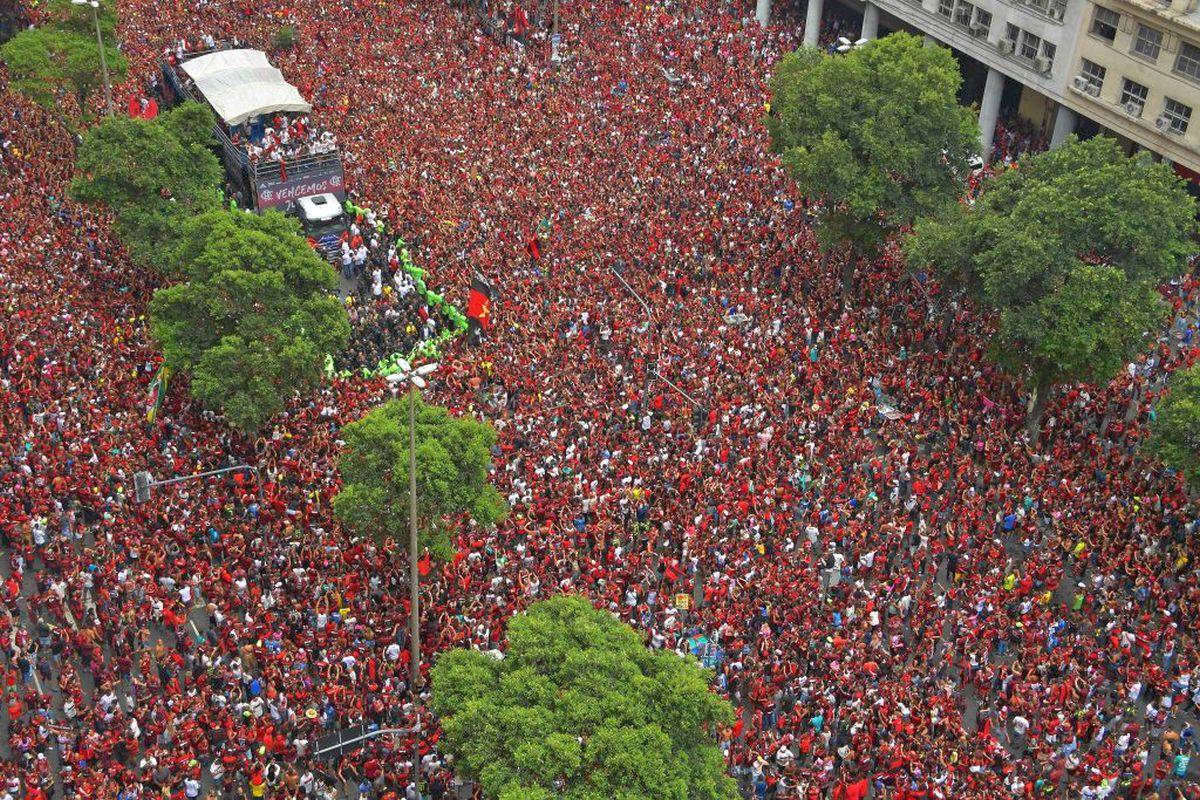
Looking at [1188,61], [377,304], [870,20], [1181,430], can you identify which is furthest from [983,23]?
[377,304]

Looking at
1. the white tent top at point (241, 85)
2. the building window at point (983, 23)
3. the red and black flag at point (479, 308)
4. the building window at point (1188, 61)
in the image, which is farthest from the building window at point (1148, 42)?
the white tent top at point (241, 85)

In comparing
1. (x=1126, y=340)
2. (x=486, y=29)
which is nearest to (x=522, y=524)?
(x=1126, y=340)

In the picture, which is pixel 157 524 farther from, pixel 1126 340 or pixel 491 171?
pixel 1126 340

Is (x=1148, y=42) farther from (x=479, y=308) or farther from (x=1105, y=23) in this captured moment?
(x=479, y=308)

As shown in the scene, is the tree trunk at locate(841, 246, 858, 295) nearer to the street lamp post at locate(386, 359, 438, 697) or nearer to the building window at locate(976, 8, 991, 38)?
the building window at locate(976, 8, 991, 38)

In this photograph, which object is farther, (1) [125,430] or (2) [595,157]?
(2) [595,157]

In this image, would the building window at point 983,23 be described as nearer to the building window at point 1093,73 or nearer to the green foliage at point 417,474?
the building window at point 1093,73

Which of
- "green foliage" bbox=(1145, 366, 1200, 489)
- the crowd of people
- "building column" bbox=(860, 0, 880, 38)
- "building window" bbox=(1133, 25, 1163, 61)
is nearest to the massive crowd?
the crowd of people
